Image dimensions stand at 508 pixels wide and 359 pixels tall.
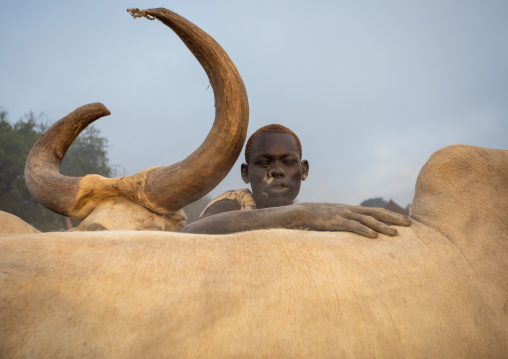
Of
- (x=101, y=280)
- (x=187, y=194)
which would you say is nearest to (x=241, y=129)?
(x=187, y=194)

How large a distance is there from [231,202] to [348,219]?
7.09 ft

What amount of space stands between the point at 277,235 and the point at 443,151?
930 millimetres

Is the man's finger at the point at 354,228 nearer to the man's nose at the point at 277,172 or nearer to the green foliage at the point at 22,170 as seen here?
the man's nose at the point at 277,172

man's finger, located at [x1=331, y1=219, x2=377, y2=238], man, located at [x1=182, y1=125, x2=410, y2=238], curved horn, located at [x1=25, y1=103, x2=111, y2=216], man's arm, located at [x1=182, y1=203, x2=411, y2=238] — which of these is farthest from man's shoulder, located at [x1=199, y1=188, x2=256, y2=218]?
man's finger, located at [x1=331, y1=219, x2=377, y2=238]

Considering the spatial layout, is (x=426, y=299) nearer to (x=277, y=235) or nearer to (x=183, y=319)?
(x=277, y=235)

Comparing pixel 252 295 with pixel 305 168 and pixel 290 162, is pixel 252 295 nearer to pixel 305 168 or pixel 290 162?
pixel 290 162

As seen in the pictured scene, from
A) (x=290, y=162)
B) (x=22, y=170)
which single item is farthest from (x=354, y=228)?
(x=22, y=170)

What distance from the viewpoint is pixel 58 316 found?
96 centimetres

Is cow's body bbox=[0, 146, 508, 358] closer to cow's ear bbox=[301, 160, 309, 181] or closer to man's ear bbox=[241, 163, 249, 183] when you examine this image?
man's ear bbox=[241, 163, 249, 183]

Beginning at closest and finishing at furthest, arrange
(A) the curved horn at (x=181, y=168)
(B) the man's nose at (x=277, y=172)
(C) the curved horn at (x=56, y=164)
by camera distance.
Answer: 1. (A) the curved horn at (x=181, y=168)
2. (C) the curved horn at (x=56, y=164)
3. (B) the man's nose at (x=277, y=172)

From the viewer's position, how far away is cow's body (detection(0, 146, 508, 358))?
3.15 ft

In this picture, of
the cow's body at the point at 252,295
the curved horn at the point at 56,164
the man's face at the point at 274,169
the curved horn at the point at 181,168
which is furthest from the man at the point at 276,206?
the curved horn at the point at 56,164

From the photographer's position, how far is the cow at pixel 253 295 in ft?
3.15

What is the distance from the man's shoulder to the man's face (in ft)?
0.33
